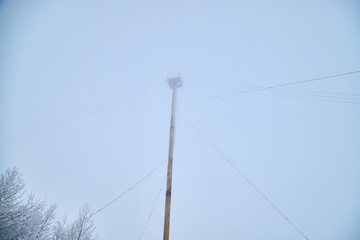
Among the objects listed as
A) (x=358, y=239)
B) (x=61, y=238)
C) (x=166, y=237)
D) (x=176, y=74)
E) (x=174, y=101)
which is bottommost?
(x=358, y=239)

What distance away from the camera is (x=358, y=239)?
68875 millimetres

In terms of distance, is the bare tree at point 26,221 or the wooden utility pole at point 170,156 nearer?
the wooden utility pole at point 170,156

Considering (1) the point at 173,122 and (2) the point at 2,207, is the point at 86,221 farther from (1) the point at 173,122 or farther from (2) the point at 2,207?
(1) the point at 173,122

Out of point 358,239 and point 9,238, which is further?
point 358,239

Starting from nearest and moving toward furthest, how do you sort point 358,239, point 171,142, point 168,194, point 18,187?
point 168,194 → point 171,142 → point 18,187 → point 358,239

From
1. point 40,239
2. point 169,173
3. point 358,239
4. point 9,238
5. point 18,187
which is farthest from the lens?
point 358,239

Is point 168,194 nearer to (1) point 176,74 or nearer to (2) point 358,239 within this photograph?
(1) point 176,74

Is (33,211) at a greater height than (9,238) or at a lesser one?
greater

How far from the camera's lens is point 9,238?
1321 centimetres

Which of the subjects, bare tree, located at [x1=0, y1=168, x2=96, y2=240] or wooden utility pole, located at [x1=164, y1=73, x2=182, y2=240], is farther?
bare tree, located at [x1=0, y1=168, x2=96, y2=240]

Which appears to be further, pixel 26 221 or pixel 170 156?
pixel 26 221

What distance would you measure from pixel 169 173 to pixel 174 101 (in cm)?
341

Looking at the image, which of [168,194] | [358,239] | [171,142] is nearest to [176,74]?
[171,142]

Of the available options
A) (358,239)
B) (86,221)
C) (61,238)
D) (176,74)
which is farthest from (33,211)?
(358,239)
